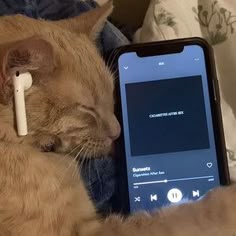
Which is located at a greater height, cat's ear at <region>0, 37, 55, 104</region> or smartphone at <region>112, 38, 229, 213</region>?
cat's ear at <region>0, 37, 55, 104</region>

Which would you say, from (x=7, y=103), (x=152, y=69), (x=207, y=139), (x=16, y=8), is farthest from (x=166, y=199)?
(x=16, y=8)

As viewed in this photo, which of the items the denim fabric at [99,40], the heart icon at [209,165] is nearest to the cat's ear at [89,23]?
the denim fabric at [99,40]

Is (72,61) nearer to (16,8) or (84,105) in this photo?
(84,105)

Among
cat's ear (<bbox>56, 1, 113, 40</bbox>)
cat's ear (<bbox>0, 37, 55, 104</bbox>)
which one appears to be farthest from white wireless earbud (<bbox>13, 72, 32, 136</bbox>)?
cat's ear (<bbox>56, 1, 113, 40</bbox>)

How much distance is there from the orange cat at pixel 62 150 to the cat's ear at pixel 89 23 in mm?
21

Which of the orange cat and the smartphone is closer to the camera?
the orange cat

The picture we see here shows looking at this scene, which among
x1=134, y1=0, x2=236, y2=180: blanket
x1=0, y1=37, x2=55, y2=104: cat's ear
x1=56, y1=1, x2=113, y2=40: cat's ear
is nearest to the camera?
x1=0, y1=37, x2=55, y2=104: cat's ear

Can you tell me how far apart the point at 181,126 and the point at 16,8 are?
1.42 ft

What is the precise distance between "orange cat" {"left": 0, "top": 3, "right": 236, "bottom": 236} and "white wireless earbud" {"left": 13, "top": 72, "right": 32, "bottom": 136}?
0.01 m

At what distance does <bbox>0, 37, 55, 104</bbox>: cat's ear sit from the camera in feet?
2.48

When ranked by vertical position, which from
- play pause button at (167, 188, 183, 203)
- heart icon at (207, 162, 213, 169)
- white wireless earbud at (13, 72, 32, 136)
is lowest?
play pause button at (167, 188, 183, 203)

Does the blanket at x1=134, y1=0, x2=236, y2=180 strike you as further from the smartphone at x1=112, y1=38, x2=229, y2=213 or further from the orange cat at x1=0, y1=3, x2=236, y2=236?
the orange cat at x1=0, y1=3, x2=236, y2=236

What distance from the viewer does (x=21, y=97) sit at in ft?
2.67

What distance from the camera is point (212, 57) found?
3.51 ft
